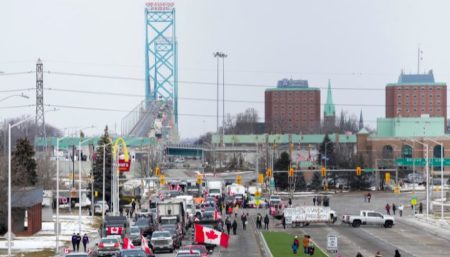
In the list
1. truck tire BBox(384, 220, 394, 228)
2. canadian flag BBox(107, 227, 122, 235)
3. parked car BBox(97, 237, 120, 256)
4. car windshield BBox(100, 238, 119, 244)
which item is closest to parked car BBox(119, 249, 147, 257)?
parked car BBox(97, 237, 120, 256)

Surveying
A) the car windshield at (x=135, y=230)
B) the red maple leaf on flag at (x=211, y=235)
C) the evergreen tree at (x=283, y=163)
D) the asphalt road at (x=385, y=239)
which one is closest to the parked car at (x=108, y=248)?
the red maple leaf on flag at (x=211, y=235)

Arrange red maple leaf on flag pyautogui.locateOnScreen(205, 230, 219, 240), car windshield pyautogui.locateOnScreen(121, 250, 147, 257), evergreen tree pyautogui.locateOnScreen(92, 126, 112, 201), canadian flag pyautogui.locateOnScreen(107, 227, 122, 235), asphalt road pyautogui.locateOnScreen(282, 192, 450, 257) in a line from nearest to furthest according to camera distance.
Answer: car windshield pyautogui.locateOnScreen(121, 250, 147, 257) < red maple leaf on flag pyautogui.locateOnScreen(205, 230, 219, 240) < asphalt road pyautogui.locateOnScreen(282, 192, 450, 257) < canadian flag pyautogui.locateOnScreen(107, 227, 122, 235) < evergreen tree pyautogui.locateOnScreen(92, 126, 112, 201)

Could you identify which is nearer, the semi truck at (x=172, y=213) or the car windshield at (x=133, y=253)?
the car windshield at (x=133, y=253)

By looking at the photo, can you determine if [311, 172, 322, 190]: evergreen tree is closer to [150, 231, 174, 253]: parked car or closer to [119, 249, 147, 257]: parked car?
[150, 231, 174, 253]: parked car

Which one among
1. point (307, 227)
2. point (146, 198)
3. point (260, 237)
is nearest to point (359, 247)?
point (260, 237)

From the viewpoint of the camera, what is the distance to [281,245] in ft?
222

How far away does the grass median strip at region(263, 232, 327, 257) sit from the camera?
61344mm

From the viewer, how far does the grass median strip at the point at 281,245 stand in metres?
61.3

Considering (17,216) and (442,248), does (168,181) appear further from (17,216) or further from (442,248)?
(442,248)

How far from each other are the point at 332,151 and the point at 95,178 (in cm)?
7613

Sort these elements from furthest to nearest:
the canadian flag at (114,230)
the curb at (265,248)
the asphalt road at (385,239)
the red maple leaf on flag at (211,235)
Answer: the canadian flag at (114,230)
the asphalt road at (385,239)
the red maple leaf on flag at (211,235)
the curb at (265,248)

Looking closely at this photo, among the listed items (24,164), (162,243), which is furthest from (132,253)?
(24,164)

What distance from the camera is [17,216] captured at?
258 feet

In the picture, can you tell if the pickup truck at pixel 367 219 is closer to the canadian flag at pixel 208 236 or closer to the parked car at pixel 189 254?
the canadian flag at pixel 208 236
